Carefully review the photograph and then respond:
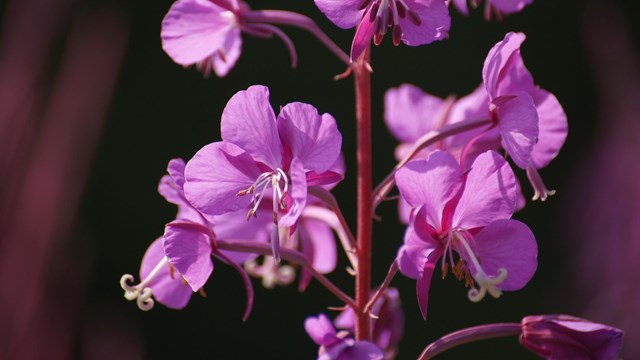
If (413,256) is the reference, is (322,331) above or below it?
below

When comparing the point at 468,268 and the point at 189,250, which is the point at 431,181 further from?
the point at 189,250

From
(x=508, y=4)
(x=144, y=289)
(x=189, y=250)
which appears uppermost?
(x=508, y=4)

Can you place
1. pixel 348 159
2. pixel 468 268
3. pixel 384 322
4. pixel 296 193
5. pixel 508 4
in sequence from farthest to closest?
pixel 348 159, pixel 384 322, pixel 508 4, pixel 468 268, pixel 296 193

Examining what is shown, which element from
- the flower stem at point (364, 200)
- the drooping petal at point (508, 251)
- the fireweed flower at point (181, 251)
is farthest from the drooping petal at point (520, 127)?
the fireweed flower at point (181, 251)

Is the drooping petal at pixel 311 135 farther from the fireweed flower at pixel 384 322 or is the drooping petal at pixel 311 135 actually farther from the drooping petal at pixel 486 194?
the fireweed flower at pixel 384 322

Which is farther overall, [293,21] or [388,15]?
[293,21]

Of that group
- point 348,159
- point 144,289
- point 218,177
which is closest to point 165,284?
point 144,289

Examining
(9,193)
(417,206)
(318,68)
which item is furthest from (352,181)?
(417,206)

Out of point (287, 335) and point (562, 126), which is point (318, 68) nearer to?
point (287, 335)
